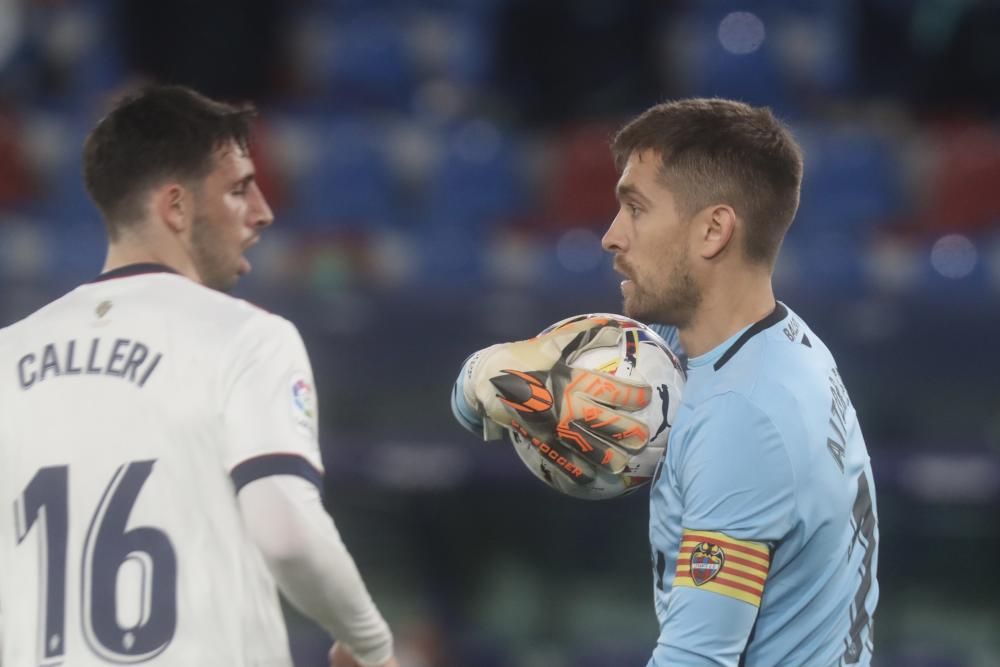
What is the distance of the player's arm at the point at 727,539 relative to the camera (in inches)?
83.4

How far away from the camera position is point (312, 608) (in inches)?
96.3

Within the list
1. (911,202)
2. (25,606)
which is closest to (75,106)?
(911,202)

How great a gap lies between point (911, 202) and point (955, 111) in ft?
2.17

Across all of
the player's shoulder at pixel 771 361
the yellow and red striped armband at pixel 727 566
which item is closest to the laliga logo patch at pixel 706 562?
the yellow and red striped armband at pixel 727 566

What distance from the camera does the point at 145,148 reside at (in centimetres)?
266

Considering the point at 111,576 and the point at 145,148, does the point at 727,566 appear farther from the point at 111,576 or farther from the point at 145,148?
the point at 145,148

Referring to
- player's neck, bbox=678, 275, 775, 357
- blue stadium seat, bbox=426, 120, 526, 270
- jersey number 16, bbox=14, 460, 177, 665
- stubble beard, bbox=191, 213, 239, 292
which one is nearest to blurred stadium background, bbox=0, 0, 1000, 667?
blue stadium seat, bbox=426, 120, 526, 270

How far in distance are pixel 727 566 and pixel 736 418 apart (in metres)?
0.22

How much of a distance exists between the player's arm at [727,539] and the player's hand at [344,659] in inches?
23.6

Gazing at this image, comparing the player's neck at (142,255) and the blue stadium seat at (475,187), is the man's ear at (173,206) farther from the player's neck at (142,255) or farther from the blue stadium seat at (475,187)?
the blue stadium seat at (475,187)


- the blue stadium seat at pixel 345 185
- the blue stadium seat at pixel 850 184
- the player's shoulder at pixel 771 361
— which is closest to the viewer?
the player's shoulder at pixel 771 361

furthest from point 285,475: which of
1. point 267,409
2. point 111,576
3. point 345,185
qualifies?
point 345,185

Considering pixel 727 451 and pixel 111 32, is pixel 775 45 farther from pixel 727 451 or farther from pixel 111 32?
pixel 727 451

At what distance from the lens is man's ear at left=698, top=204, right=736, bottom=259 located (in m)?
2.31
